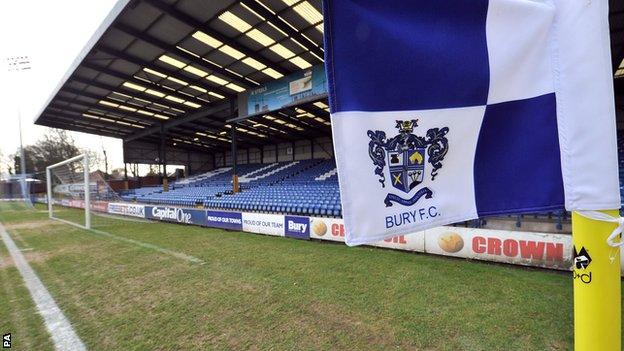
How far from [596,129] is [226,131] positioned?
29.8m

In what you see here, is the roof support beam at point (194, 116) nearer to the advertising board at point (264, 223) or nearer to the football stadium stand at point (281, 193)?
the football stadium stand at point (281, 193)

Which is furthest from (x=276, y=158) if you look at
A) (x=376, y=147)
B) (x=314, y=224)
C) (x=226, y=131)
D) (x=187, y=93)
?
(x=376, y=147)

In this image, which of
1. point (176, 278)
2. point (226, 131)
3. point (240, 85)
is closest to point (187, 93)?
point (240, 85)

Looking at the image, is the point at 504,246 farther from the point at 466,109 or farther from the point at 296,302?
the point at 466,109

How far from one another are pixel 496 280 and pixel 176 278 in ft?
20.5

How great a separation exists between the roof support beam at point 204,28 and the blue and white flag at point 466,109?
40.9ft

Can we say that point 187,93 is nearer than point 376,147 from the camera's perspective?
No

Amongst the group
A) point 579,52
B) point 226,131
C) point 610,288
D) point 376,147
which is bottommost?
point 610,288

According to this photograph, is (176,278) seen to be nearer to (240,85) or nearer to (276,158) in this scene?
(240,85)

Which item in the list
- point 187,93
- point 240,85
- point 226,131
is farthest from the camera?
point 226,131

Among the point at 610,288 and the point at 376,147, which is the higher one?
the point at 376,147

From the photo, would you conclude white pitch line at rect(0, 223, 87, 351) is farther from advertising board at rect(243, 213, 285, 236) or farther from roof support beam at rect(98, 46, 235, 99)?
roof support beam at rect(98, 46, 235, 99)

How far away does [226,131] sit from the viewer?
29.0m

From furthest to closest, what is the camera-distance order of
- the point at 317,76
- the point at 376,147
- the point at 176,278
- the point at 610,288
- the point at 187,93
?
the point at 187,93, the point at 317,76, the point at 176,278, the point at 376,147, the point at 610,288
